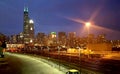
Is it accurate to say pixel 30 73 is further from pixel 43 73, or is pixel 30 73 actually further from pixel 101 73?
pixel 101 73

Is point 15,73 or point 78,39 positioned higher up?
point 78,39

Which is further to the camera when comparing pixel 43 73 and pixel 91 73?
pixel 43 73

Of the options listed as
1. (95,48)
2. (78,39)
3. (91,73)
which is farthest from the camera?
(78,39)

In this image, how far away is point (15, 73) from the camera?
39.2m

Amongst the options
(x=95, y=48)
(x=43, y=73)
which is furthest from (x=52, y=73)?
(x=95, y=48)

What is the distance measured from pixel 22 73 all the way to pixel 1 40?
40.7 m

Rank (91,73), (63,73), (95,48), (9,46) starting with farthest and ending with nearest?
→ (9,46)
(95,48)
(63,73)
(91,73)

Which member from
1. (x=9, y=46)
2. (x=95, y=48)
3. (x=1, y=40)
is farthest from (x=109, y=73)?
(x=9, y=46)

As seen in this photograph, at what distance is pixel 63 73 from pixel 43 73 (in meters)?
3.24

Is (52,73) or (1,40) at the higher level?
(1,40)

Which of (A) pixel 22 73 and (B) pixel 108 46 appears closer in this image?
(A) pixel 22 73

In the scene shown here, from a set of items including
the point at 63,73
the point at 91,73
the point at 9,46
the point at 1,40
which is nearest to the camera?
the point at 91,73

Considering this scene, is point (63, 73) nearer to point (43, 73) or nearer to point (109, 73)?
point (43, 73)

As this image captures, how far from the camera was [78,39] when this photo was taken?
165000mm
